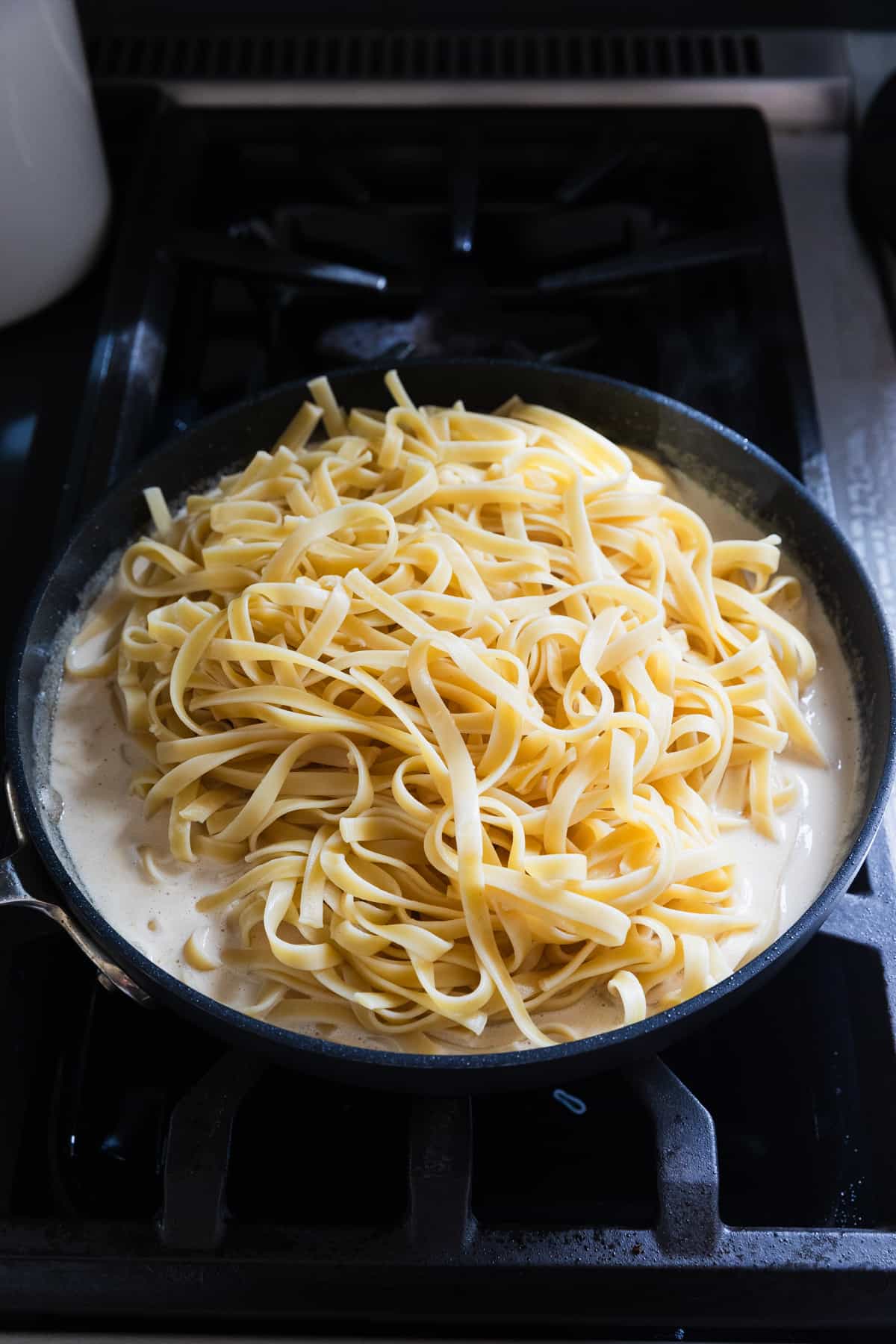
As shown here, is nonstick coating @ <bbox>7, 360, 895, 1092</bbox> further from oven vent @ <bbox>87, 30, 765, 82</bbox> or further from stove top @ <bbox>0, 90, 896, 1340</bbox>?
oven vent @ <bbox>87, 30, 765, 82</bbox>

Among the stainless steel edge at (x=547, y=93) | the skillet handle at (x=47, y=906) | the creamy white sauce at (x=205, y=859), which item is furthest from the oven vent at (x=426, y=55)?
the skillet handle at (x=47, y=906)

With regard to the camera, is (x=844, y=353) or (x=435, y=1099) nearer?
(x=435, y=1099)

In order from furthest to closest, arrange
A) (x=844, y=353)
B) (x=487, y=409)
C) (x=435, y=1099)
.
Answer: (x=844, y=353), (x=487, y=409), (x=435, y=1099)

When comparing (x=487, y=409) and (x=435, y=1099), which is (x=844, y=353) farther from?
(x=435, y=1099)

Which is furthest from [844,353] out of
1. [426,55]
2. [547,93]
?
[426,55]

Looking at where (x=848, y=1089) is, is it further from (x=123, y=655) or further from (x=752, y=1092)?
(x=123, y=655)

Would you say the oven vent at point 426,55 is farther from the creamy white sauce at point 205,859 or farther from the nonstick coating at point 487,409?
the creamy white sauce at point 205,859

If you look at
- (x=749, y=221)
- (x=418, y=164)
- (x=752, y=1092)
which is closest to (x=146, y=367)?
(x=418, y=164)
